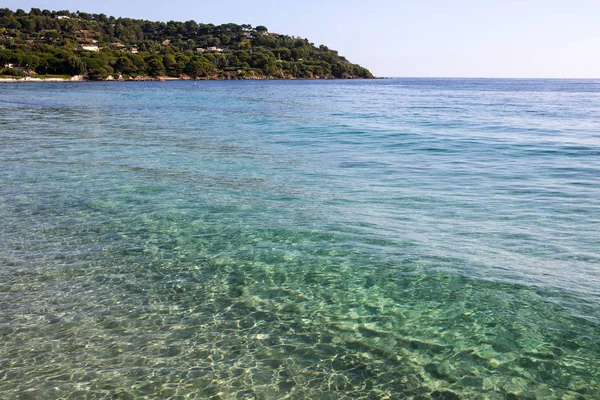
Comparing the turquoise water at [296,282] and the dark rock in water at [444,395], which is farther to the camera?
the turquoise water at [296,282]

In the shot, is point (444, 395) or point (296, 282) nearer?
point (444, 395)

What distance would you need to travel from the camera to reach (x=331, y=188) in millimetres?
14914

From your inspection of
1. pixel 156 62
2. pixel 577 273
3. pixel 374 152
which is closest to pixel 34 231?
pixel 577 273

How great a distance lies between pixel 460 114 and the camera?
4444cm

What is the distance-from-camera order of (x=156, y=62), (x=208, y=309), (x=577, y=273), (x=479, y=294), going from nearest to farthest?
(x=208, y=309) → (x=479, y=294) → (x=577, y=273) → (x=156, y=62)

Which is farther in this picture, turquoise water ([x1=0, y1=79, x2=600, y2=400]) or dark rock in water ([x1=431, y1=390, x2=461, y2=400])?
turquoise water ([x1=0, y1=79, x2=600, y2=400])

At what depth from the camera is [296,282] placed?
8234 mm

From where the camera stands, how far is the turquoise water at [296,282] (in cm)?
572

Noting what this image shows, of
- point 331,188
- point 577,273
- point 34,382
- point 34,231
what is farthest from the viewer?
point 331,188

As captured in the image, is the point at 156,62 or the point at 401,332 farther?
the point at 156,62

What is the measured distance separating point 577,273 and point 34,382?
27.3 ft

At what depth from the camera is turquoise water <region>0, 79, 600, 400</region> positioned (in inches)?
225

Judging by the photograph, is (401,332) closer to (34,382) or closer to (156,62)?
(34,382)

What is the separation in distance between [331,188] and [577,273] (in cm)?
763
